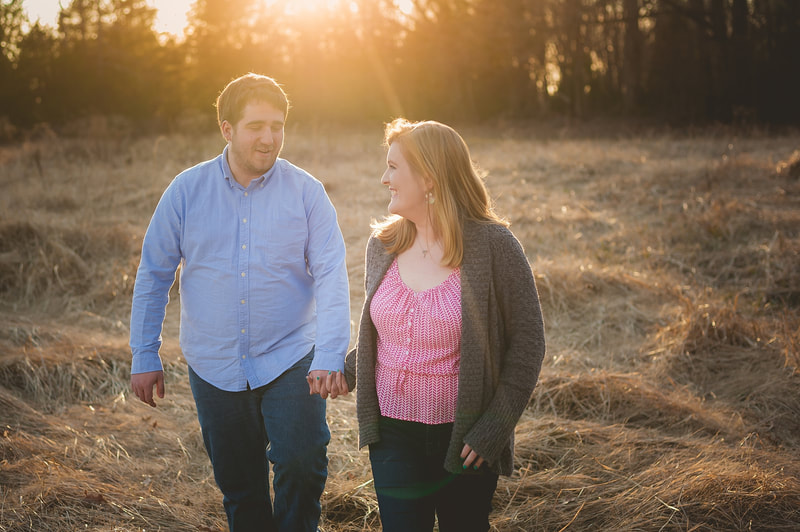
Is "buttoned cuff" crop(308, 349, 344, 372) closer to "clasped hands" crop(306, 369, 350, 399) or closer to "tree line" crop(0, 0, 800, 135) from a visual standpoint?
"clasped hands" crop(306, 369, 350, 399)

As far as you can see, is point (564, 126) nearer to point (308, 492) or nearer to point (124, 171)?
point (124, 171)

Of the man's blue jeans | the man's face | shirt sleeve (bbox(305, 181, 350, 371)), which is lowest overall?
the man's blue jeans

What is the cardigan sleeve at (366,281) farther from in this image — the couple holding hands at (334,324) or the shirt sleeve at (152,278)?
the shirt sleeve at (152,278)

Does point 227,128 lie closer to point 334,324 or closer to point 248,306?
point 248,306

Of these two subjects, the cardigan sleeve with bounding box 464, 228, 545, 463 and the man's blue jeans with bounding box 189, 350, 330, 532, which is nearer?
the cardigan sleeve with bounding box 464, 228, 545, 463

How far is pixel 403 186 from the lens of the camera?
2297mm

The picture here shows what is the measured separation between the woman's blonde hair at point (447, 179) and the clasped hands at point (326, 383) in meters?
0.62

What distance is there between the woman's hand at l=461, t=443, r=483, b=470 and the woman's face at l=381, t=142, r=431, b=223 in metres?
0.85

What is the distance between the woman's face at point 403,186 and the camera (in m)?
2.30

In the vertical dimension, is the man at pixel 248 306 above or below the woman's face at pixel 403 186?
below

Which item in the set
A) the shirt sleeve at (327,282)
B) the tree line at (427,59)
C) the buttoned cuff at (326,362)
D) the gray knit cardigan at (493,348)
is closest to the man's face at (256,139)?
the shirt sleeve at (327,282)

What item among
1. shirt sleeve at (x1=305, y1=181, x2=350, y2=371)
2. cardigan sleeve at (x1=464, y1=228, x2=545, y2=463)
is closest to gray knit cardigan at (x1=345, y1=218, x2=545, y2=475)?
cardigan sleeve at (x1=464, y1=228, x2=545, y2=463)

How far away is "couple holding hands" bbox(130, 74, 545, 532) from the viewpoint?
2.18 m

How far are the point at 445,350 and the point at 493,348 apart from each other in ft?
0.54
